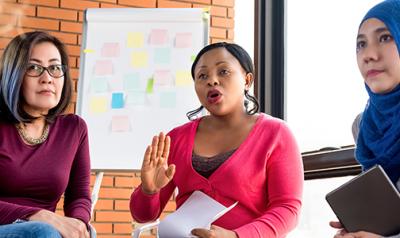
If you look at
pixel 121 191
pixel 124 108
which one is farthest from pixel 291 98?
pixel 121 191

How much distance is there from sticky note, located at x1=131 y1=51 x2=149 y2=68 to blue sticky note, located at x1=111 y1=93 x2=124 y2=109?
0.18 meters

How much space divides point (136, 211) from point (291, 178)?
486mm

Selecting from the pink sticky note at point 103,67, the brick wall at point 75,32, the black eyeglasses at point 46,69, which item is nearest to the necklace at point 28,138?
the black eyeglasses at point 46,69

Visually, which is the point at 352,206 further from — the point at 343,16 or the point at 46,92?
the point at 343,16

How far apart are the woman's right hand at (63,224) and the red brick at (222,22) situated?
7.42 ft

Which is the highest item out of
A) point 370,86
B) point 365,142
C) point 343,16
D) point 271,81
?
point 343,16

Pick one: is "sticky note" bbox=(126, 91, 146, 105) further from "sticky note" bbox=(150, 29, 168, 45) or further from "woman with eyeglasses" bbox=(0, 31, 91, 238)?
"woman with eyeglasses" bbox=(0, 31, 91, 238)

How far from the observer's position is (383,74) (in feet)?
3.98

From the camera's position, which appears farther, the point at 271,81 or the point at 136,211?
the point at 271,81

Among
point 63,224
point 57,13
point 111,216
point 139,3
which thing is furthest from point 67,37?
point 63,224

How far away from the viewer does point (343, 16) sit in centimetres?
246

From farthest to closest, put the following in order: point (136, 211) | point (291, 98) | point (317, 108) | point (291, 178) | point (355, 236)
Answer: point (291, 98), point (317, 108), point (136, 211), point (291, 178), point (355, 236)

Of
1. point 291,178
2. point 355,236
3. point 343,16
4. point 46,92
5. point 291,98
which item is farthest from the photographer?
point 291,98

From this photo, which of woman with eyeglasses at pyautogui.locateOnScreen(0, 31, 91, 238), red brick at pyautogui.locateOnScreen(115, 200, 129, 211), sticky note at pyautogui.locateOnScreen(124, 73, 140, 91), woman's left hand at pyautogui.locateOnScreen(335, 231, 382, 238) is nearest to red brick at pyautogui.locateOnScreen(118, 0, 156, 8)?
sticky note at pyautogui.locateOnScreen(124, 73, 140, 91)
